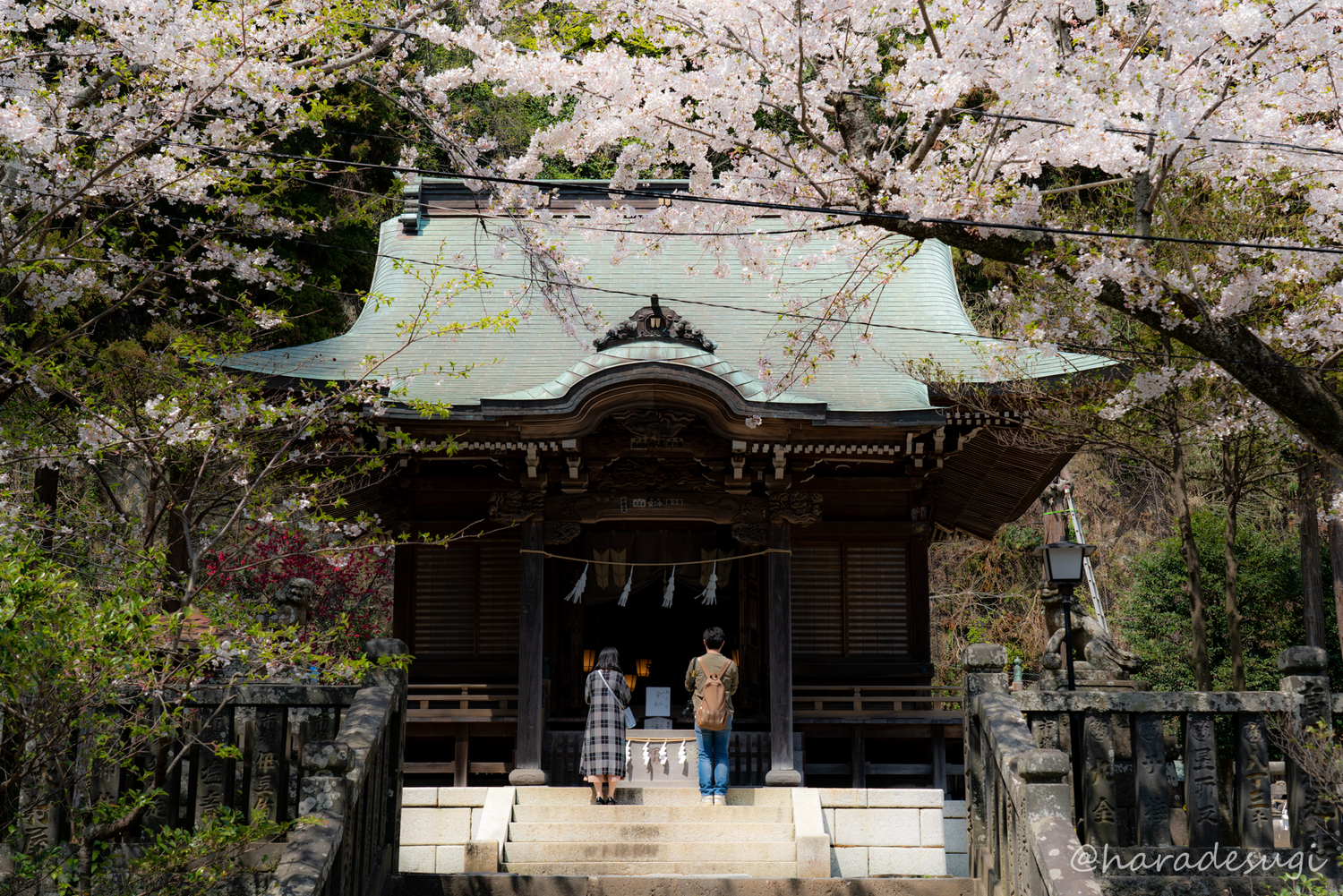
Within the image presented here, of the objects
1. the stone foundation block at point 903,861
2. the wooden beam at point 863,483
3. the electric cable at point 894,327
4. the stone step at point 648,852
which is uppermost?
the electric cable at point 894,327

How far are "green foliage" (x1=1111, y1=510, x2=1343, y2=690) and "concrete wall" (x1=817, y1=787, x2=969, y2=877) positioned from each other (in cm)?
601

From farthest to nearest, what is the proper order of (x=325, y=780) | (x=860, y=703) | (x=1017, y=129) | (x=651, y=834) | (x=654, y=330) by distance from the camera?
(x=860, y=703), (x=654, y=330), (x=651, y=834), (x=1017, y=129), (x=325, y=780)

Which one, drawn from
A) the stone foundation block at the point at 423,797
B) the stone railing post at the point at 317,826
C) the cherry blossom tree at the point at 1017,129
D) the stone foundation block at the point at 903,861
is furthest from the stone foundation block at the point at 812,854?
the stone railing post at the point at 317,826

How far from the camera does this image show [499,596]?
11.0 meters

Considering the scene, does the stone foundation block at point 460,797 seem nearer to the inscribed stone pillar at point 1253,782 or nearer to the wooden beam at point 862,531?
the wooden beam at point 862,531

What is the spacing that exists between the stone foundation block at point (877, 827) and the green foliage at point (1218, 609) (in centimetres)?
620

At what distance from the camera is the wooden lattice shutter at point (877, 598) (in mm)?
10977

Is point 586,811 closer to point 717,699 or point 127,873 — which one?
point 717,699

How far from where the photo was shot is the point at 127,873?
4.73 meters

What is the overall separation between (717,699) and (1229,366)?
4306mm

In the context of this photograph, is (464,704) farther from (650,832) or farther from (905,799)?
(905,799)

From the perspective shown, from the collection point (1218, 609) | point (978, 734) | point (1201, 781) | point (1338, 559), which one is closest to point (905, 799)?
point (978, 734)

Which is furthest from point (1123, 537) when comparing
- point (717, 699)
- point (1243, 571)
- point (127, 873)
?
point (127, 873)

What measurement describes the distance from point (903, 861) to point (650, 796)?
194 centimetres
